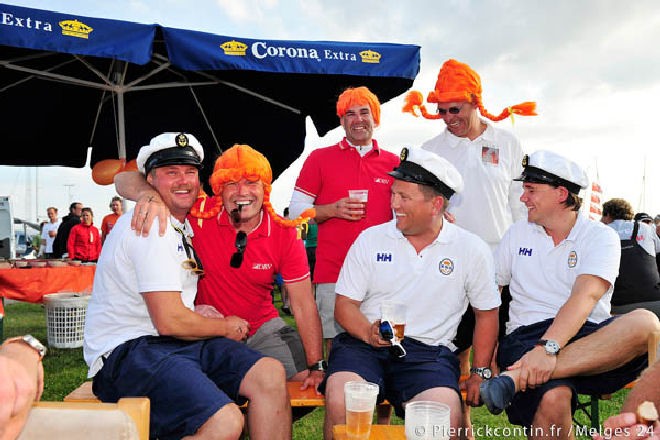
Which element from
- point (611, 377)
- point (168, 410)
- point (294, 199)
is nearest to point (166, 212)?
point (168, 410)

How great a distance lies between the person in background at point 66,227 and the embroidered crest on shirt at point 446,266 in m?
11.5

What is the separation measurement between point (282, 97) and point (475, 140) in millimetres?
4127

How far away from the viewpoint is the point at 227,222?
3.69 metres

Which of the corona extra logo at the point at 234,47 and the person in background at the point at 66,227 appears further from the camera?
the person in background at the point at 66,227

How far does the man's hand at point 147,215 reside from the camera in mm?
3031

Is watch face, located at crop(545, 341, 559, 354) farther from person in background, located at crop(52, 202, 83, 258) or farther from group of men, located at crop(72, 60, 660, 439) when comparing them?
person in background, located at crop(52, 202, 83, 258)

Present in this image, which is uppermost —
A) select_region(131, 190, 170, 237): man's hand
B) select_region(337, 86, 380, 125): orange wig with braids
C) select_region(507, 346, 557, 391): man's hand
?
select_region(337, 86, 380, 125): orange wig with braids

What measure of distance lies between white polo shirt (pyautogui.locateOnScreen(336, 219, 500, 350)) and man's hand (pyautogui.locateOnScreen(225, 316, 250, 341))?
2.17ft

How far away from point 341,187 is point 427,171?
108 cm

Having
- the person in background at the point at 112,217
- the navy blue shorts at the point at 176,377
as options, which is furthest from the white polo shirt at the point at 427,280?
the person in background at the point at 112,217

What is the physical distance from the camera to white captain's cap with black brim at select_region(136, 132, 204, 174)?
3420 millimetres

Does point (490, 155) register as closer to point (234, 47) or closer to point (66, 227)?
point (234, 47)

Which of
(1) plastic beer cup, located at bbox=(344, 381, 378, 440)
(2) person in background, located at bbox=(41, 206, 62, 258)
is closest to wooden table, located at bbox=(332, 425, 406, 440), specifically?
(1) plastic beer cup, located at bbox=(344, 381, 378, 440)

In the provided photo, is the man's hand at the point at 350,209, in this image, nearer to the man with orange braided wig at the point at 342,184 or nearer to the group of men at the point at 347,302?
the group of men at the point at 347,302
